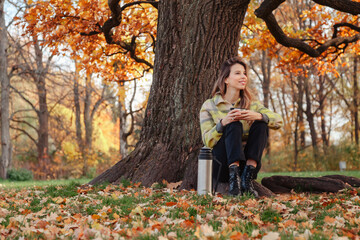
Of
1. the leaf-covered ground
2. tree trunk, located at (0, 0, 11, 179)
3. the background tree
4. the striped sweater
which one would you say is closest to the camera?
the leaf-covered ground

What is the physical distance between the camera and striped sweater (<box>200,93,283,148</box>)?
184 inches

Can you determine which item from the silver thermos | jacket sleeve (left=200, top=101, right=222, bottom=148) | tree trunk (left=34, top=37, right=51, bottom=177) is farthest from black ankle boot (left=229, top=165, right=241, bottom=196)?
tree trunk (left=34, top=37, right=51, bottom=177)

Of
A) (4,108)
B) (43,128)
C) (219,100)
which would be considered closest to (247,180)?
(219,100)

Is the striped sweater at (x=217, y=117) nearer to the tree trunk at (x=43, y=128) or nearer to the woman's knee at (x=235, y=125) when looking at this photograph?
the woman's knee at (x=235, y=125)

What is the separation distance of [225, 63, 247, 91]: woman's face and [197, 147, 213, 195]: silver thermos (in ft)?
3.01

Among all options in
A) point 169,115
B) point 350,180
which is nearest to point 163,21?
point 169,115

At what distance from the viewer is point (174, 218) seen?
331 cm

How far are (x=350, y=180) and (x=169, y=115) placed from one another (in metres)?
2.79

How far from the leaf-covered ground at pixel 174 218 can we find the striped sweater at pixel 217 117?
2.41ft

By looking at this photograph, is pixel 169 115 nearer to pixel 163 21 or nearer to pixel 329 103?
pixel 163 21

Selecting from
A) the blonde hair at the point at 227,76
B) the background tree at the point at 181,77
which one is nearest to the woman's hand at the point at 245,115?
the blonde hair at the point at 227,76

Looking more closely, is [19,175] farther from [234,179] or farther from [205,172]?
[234,179]

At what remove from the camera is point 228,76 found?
5004 millimetres

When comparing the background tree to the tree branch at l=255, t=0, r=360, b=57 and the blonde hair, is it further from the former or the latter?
the blonde hair
